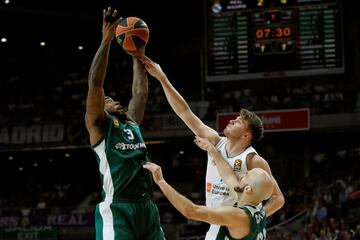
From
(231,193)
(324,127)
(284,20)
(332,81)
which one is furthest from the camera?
(332,81)

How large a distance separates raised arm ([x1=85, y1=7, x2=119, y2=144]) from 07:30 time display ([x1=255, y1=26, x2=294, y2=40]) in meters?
14.1

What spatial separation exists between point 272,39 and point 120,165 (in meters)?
14.3

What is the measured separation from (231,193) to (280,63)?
45.3ft

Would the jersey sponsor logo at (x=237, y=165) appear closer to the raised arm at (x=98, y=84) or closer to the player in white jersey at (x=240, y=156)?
the player in white jersey at (x=240, y=156)

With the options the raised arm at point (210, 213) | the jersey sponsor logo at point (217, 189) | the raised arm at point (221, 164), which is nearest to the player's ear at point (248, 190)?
the raised arm at point (210, 213)

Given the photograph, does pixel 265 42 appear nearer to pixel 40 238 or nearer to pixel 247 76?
pixel 247 76

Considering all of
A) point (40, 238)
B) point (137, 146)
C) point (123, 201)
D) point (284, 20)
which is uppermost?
point (284, 20)

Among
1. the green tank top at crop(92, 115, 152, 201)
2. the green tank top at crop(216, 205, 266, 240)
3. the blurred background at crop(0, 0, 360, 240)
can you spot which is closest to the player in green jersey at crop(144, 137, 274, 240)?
the green tank top at crop(216, 205, 266, 240)

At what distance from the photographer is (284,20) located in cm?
1950

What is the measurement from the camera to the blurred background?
64.0 feet

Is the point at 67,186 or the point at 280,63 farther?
the point at 67,186

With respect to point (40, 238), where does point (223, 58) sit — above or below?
above

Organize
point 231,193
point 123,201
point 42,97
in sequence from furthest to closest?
point 42,97, point 231,193, point 123,201

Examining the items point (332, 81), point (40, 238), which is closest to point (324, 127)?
point (332, 81)
